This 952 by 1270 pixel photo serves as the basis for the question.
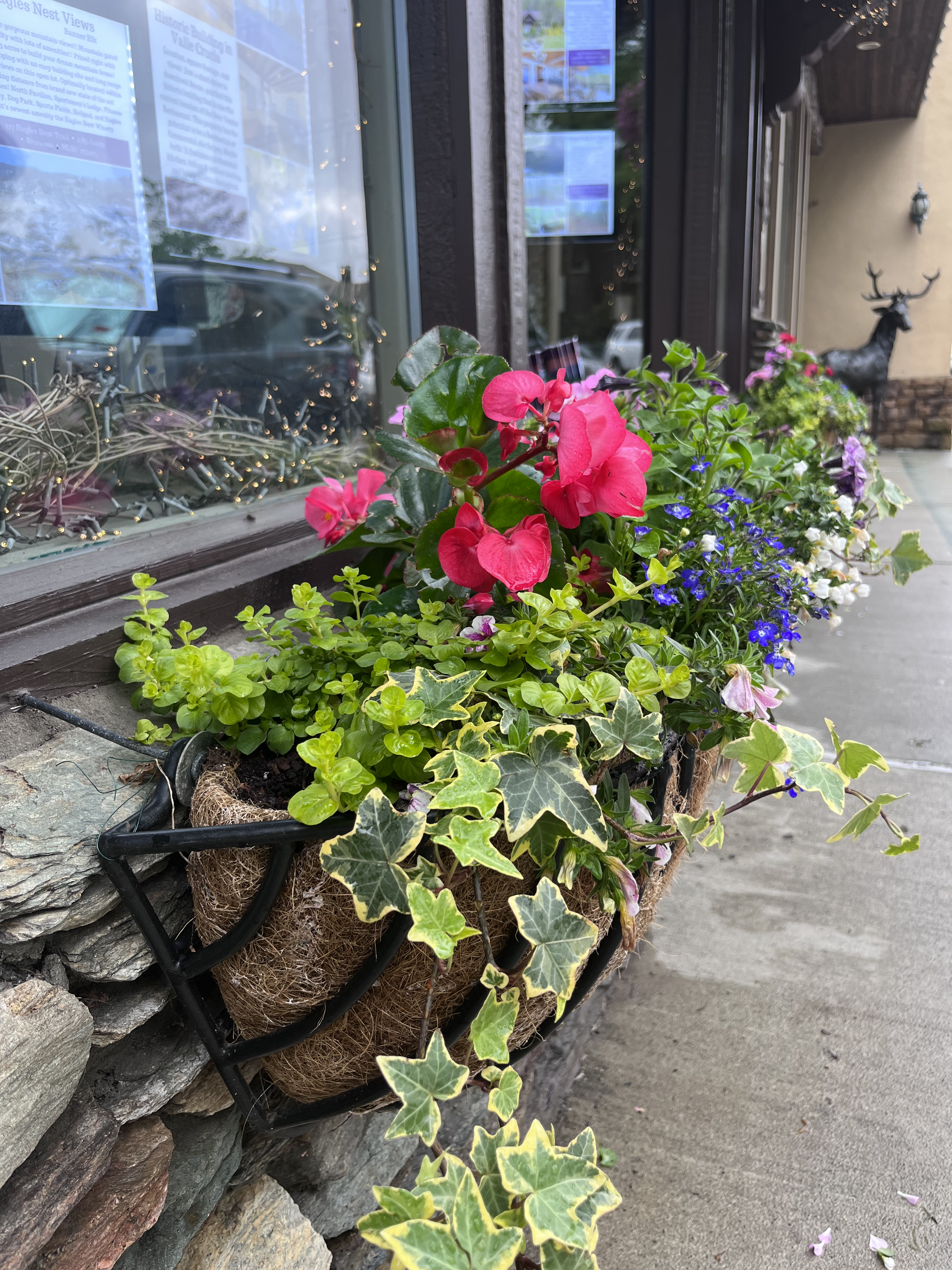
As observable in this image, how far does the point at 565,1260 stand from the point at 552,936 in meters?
0.25

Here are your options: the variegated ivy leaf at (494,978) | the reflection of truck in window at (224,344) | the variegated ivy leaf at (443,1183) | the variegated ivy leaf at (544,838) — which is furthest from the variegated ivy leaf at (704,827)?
the reflection of truck in window at (224,344)

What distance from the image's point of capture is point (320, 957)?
2.91ft

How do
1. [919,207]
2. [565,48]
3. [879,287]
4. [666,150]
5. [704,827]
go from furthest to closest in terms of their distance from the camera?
[879,287], [919,207], [666,150], [565,48], [704,827]

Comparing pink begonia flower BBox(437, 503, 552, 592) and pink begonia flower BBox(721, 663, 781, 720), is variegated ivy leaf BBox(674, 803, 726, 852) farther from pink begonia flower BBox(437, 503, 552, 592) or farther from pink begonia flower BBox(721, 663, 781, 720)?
pink begonia flower BBox(437, 503, 552, 592)

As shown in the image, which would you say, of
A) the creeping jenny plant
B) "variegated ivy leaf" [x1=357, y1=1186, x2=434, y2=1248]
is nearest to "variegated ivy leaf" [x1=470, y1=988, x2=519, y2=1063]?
the creeping jenny plant

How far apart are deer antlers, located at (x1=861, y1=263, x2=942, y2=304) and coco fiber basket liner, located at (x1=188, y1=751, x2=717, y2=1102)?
11321 mm

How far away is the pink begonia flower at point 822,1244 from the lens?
1.35m

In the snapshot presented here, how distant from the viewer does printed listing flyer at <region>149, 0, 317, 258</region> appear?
4.84 feet

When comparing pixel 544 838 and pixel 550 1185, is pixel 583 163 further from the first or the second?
pixel 550 1185

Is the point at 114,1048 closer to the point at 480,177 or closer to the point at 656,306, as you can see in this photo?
the point at 480,177

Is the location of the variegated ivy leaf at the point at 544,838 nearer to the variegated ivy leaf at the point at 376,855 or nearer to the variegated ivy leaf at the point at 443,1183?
the variegated ivy leaf at the point at 376,855

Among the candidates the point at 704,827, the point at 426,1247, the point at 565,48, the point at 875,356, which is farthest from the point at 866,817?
the point at 875,356

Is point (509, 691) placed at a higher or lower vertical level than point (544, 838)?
higher

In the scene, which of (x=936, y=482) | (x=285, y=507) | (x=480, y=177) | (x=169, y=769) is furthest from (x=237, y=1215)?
(x=936, y=482)
